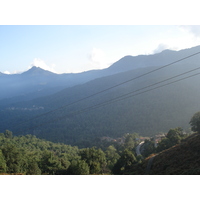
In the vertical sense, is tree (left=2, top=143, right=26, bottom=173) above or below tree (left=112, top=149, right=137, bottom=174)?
above

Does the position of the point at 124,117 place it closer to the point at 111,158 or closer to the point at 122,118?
the point at 122,118

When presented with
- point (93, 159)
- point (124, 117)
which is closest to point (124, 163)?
point (93, 159)

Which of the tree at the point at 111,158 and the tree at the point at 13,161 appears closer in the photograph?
the tree at the point at 13,161

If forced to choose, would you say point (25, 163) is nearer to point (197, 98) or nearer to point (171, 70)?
point (197, 98)

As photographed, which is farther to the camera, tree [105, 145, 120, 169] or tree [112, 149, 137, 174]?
tree [105, 145, 120, 169]

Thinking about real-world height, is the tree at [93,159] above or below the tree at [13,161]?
below

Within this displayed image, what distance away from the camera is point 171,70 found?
7274 inches

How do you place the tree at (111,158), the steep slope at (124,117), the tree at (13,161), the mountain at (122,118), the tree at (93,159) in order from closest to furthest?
the tree at (13,161) < the tree at (93,159) < the tree at (111,158) < the mountain at (122,118) < the steep slope at (124,117)

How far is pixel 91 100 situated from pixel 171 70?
8509 centimetres

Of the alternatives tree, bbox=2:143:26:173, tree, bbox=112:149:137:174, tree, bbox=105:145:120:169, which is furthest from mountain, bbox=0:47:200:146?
tree, bbox=112:149:137:174

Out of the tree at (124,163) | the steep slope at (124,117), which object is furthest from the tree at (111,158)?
the steep slope at (124,117)

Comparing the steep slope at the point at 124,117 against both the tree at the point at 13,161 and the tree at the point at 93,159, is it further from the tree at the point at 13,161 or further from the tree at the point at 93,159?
the tree at the point at 13,161

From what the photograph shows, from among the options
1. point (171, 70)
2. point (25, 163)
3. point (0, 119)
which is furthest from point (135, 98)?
point (25, 163)

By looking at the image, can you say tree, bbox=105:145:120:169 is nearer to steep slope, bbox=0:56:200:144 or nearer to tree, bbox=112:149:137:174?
tree, bbox=112:149:137:174
